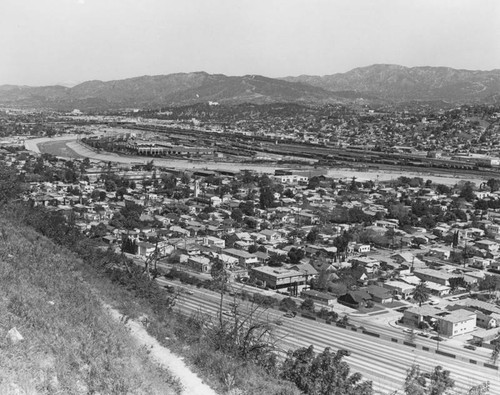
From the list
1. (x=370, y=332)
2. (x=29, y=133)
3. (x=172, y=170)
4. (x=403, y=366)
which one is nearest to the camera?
(x=403, y=366)

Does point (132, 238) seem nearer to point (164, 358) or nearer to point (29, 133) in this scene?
point (164, 358)

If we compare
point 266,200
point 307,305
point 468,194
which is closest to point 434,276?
point 307,305

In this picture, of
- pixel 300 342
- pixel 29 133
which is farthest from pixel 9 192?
pixel 29 133

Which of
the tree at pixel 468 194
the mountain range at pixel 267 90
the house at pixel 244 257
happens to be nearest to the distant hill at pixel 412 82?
the mountain range at pixel 267 90

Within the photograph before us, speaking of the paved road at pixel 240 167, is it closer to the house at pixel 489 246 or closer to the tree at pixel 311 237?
the house at pixel 489 246

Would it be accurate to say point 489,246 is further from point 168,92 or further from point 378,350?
point 168,92

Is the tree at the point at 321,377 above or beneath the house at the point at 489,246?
above

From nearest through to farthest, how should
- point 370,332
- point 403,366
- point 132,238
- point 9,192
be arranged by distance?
point 403,366 → point 370,332 → point 9,192 → point 132,238

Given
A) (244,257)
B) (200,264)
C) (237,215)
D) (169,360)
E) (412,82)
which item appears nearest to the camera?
(169,360)
